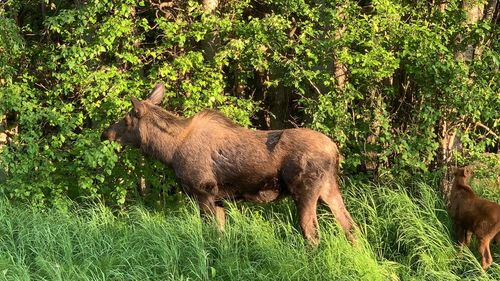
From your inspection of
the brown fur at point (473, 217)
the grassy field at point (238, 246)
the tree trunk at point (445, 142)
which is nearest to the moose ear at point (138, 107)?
the grassy field at point (238, 246)

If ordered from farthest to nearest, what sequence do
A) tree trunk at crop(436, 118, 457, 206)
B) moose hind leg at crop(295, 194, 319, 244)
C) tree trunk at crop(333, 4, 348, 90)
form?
tree trunk at crop(436, 118, 457, 206) < tree trunk at crop(333, 4, 348, 90) < moose hind leg at crop(295, 194, 319, 244)

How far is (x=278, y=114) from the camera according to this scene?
389 inches

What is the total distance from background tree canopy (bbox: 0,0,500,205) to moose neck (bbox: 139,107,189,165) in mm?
544

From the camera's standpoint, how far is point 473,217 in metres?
6.42

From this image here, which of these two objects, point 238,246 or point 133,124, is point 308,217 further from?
point 133,124

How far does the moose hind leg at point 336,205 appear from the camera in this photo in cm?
680

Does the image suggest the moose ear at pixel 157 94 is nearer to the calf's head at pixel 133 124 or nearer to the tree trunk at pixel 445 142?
the calf's head at pixel 133 124

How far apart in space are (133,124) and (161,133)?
42 cm

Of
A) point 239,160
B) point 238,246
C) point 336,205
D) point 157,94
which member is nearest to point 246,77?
point 157,94

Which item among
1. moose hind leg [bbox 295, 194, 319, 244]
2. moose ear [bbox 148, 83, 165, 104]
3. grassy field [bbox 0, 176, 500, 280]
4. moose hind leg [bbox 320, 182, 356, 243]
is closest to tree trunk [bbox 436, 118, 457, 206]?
grassy field [bbox 0, 176, 500, 280]

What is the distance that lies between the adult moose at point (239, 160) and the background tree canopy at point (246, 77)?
0.75m

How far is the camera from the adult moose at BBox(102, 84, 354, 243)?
659cm

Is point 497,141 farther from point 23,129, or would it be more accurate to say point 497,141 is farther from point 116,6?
point 23,129

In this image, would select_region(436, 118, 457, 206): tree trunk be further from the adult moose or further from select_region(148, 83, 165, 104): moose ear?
select_region(148, 83, 165, 104): moose ear
